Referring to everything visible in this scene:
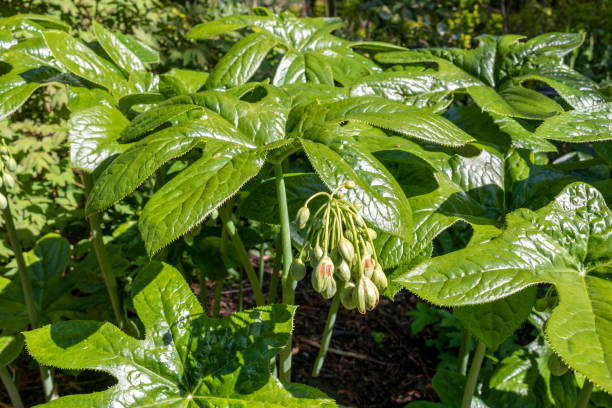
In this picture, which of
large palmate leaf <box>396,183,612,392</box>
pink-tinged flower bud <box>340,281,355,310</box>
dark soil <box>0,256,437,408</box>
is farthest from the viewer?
dark soil <box>0,256,437,408</box>

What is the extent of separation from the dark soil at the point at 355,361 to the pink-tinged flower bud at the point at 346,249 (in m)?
1.16

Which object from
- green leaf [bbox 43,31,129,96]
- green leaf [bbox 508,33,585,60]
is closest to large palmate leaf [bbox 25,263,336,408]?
green leaf [bbox 43,31,129,96]

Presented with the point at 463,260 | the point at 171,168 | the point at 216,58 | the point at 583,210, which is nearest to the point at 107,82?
the point at 171,168

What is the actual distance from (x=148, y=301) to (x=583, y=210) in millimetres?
1113

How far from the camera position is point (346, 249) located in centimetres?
100

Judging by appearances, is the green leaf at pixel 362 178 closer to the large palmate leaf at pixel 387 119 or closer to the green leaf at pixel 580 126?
the large palmate leaf at pixel 387 119

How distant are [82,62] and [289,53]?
68 cm

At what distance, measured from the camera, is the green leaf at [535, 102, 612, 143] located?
1.08 meters

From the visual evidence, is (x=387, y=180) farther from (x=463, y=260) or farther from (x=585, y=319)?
(x=585, y=319)

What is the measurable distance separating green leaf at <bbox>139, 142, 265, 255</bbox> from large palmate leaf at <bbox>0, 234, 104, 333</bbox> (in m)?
1.10

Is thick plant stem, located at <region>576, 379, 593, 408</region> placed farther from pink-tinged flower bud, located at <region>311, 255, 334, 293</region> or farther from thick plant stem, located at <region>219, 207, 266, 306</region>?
thick plant stem, located at <region>219, 207, 266, 306</region>

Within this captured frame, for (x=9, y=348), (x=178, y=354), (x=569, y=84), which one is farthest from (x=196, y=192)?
(x=569, y=84)

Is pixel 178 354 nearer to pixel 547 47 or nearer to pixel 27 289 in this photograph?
pixel 27 289

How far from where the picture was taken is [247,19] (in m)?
1.82
